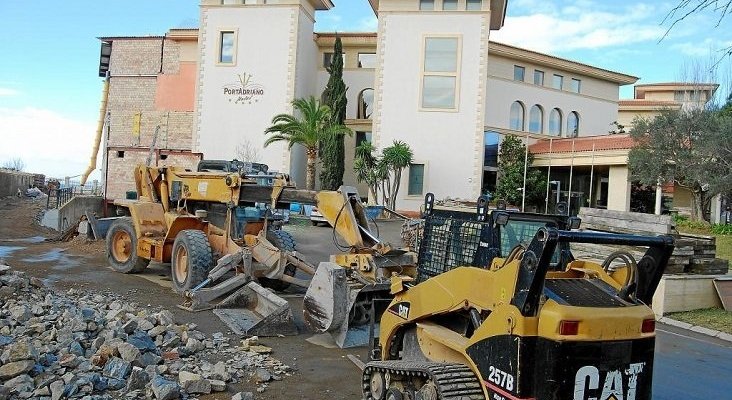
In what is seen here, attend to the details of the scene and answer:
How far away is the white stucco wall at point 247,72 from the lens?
37.8 metres

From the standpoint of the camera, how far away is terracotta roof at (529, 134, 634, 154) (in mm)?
32431

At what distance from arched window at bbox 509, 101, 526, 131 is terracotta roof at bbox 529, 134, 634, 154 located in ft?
7.22

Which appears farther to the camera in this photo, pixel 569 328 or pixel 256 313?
pixel 256 313

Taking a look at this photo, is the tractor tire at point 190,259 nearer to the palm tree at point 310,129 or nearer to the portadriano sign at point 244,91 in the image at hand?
the palm tree at point 310,129

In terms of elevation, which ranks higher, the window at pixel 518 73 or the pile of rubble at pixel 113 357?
the window at pixel 518 73

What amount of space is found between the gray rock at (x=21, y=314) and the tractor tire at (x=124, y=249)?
504 cm

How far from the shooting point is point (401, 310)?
554cm

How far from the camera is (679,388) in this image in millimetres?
7371

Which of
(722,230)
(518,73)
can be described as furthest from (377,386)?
(518,73)

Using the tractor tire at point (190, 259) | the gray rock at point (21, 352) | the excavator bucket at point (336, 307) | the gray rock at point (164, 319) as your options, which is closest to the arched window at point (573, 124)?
the tractor tire at point (190, 259)

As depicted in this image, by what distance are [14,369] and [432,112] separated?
102 feet

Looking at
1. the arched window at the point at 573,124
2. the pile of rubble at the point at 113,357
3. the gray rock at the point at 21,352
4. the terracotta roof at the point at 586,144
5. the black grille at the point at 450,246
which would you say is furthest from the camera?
the arched window at the point at 573,124

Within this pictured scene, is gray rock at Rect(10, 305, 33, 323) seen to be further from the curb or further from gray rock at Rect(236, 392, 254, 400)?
the curb

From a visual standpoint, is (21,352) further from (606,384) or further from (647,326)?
(647,326)
